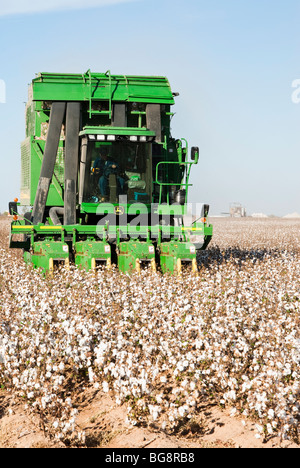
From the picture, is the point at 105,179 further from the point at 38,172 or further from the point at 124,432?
the point at 124,432

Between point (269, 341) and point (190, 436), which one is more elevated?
point (269, 341)

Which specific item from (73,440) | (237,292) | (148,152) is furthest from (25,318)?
(148,152)

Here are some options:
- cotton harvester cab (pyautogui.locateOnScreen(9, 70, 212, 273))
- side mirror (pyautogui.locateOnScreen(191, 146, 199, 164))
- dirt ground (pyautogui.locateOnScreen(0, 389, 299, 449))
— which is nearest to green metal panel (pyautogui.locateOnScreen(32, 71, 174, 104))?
cotton harvester cab (pyautogui.locateOnScreen(9, 70, 212, 273))

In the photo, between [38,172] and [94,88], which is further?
[38,172]

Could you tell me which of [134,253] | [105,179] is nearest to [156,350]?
[134,253]

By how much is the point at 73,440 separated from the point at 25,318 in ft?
7.47

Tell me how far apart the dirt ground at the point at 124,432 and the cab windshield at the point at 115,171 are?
21.0ft

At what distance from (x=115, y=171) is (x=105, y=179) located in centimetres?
26

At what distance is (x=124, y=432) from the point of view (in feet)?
16.9

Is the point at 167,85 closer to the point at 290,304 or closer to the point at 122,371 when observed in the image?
the point at 290,304

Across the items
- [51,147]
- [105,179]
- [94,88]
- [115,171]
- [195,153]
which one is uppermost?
[94,88]

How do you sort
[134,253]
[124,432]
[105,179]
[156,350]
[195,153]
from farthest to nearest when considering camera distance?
[195,153] < [105,179] < [134,253] < [156,350] < [124,432]

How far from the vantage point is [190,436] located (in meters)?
5.10

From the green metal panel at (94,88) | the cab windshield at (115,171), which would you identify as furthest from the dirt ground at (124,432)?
the green metal panel at (94,88)
